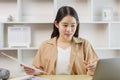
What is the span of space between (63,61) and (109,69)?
34.8 inches

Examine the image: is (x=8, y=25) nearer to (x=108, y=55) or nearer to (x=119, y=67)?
(x=108, y=55)

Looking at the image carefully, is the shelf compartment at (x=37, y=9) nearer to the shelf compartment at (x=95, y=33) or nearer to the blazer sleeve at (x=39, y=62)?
the shelf compartment at (x=95, y=33)

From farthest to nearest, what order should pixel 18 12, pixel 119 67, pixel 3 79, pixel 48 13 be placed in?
1. pixel 48 13
2. pixel 18 12
3. pixel 3 79
4. pixel 119 67

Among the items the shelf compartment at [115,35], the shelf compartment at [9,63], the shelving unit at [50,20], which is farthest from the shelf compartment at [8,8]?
the shelf compartment at [115,35]

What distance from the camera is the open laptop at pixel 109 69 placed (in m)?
1.30

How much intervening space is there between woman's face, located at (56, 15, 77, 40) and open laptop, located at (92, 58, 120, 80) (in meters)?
0.84

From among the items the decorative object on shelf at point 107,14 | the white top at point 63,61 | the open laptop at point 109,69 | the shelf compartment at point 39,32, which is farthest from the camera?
the shelf compartment at point 39,32

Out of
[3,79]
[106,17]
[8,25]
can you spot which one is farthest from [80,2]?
[3,79]

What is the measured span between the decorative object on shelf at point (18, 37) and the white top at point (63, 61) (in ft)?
3.45

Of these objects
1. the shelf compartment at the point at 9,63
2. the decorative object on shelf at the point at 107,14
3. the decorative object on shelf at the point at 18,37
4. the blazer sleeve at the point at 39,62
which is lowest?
the shelf compartment at the point at 9,63

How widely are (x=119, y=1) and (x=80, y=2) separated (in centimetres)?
58

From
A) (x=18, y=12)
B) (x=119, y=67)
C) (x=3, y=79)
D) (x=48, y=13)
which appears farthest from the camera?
(x=48, y=13)

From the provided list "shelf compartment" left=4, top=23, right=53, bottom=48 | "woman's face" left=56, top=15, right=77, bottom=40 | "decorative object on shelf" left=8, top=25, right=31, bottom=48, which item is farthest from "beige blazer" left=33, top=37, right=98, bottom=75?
"shelf compartment" left=4, top=23, right=53, bottom=48

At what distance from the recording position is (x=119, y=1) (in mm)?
3328
